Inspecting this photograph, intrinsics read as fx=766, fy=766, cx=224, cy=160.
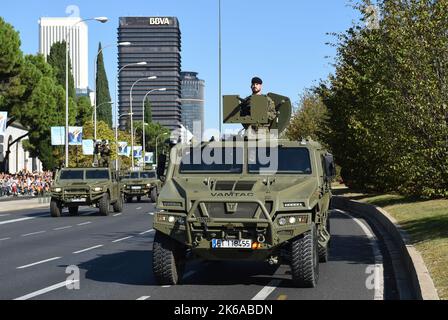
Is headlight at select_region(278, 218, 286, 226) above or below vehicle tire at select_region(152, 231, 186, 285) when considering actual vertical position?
above

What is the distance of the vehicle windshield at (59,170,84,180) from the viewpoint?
3013 cm

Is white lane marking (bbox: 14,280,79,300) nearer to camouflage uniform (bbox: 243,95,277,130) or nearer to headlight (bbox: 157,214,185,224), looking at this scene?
headlight (bbox: 157,214,185,224)

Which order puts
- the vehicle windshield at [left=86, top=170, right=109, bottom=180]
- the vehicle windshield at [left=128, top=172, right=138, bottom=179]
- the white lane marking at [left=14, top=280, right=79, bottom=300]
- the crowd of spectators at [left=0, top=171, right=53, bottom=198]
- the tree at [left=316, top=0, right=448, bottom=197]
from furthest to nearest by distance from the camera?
the crowd of spectators at [left=0, top=171, right=53, bottom=198] < the vehicle windshield at [left=128, top=172, right=138, bottom=179] < the vehicle windshield at [left=86, top=170, right=109, bottom=180] < the tree at [left=316, top=0, right=448, bottom=197] < the white lane marking at [left=14, top=280, right=79, bottom=300]

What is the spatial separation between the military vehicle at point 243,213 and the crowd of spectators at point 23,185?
44.7 m

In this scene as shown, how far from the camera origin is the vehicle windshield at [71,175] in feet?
98.9

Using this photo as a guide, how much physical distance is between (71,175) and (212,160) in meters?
19.5

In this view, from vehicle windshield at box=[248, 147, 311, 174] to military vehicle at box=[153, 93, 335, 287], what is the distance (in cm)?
2

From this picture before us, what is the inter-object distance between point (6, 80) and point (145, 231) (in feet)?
144

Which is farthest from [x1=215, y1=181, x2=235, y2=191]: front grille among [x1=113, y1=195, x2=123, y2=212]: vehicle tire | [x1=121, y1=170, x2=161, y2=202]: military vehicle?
[x1=121, y1=170, x2=161, y2=202]: military vehicle

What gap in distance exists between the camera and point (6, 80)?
61.6 meters

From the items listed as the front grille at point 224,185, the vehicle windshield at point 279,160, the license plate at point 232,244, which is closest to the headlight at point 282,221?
the license plate at point 232,244

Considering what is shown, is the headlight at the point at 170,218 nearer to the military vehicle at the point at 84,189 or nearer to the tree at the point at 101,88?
the military vehicle at the point at 84,189

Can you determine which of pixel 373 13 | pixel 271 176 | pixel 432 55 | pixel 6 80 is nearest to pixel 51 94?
pixel 6 80
